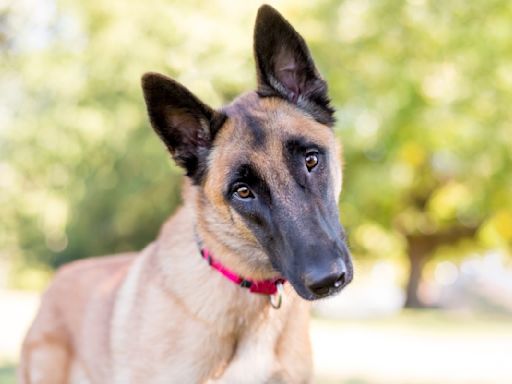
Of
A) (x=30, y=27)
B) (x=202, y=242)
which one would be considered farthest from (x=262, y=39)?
(x=30, y=27)

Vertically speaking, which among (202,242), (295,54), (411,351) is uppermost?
(295,54)

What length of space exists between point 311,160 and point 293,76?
A: 682 mm

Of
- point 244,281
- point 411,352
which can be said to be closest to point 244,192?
point 244,281

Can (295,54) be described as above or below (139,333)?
above

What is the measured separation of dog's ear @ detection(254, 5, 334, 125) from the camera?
4.25 m

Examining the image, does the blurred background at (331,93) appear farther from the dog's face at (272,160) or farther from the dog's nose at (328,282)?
the dog's nose at (328,282)

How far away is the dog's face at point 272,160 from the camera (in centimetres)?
363

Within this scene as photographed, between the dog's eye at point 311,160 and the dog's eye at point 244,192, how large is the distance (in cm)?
33

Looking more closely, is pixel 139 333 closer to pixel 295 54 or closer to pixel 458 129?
pixel 295 54

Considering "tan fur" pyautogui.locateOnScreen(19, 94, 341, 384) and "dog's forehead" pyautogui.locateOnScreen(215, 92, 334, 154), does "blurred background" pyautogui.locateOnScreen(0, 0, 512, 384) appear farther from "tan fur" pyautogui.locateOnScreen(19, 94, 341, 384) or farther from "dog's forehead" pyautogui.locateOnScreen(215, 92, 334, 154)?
"dog's forehead" pyautogui.locateOnScreen(215, 92, 334, 154)

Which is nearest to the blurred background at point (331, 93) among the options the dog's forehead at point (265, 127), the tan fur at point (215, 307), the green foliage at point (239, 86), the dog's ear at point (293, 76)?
the green foliage at point (239, 86)

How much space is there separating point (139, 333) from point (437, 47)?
52.5 ft

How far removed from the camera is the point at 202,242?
4246 mm

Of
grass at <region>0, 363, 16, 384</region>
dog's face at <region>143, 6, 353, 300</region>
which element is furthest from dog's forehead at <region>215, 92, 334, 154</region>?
grass at <region>0, 363, 16, 384</region>
